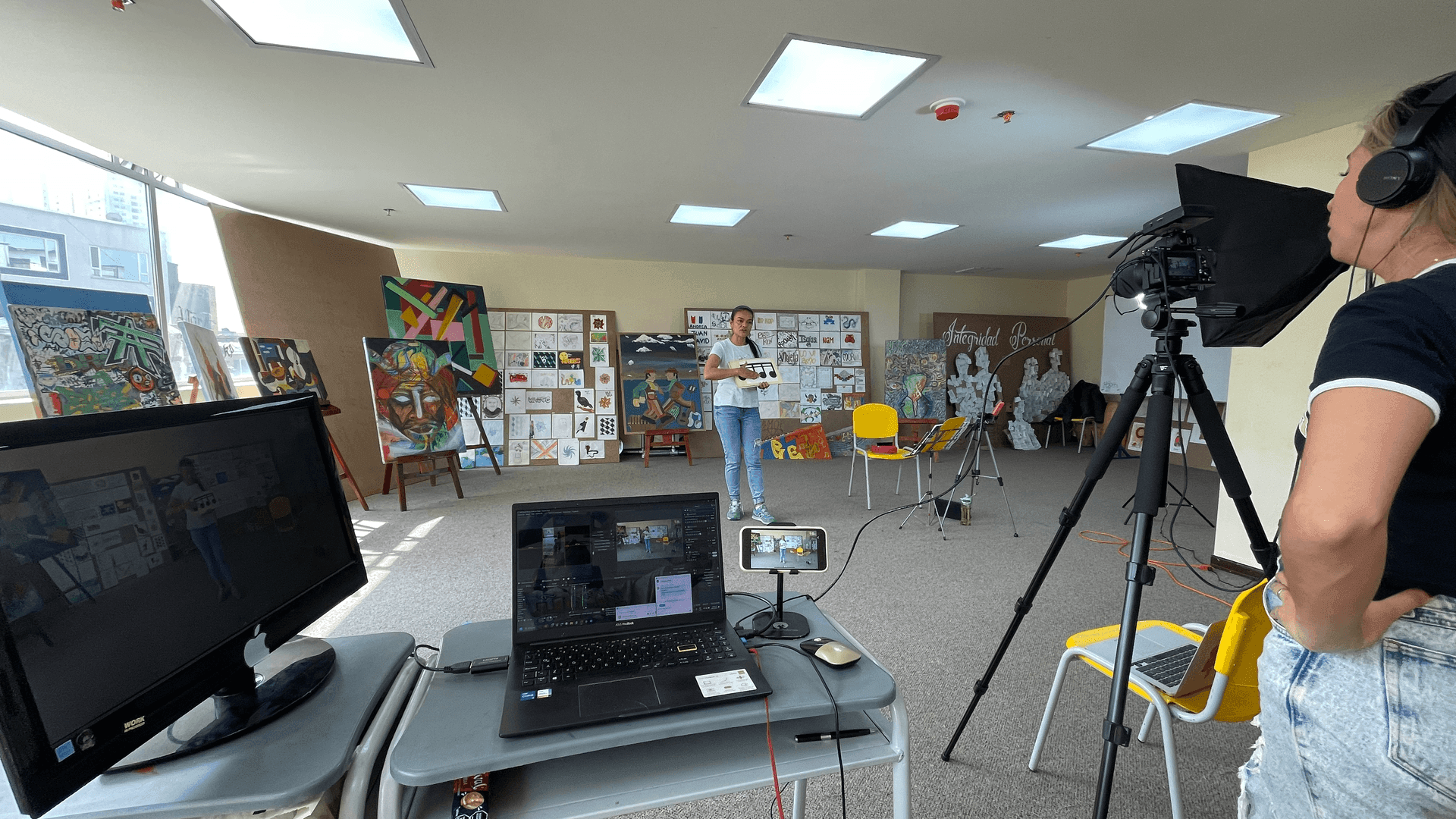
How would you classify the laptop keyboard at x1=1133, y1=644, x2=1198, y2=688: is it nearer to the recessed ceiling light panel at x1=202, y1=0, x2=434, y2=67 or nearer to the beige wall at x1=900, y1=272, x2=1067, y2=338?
the recessed ceiling light panel at x1=202, y1=0, x2=434, y2=67

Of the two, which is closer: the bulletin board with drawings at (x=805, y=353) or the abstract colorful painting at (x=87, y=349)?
the abstract colorful painting at (x=87, y=349)

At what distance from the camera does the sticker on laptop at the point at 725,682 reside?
2.81ft

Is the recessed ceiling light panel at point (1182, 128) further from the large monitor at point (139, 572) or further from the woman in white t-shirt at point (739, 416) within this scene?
the large monitor at point (139, 572)

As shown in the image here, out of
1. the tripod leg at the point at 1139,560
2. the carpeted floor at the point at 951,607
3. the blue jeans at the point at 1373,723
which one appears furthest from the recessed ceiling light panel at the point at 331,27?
the blue jeans at the point at 1373,723

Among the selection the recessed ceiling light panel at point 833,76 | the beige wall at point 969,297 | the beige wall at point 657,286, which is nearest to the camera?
the recessed ceiling light panel at point 833,76

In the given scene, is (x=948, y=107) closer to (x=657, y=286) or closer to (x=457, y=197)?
(x=457, y=197)

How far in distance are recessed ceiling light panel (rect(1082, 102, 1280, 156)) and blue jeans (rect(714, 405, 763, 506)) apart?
2.65 meters

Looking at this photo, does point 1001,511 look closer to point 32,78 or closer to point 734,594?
point 734,594

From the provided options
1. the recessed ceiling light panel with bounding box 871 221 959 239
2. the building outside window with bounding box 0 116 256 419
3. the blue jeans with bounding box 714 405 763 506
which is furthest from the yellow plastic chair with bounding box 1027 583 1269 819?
the recessed ceiling light panel with bounding box 871 221 959 239

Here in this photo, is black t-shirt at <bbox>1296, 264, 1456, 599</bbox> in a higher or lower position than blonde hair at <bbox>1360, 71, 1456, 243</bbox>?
lower

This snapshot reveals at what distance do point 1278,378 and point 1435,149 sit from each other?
329 centimetres

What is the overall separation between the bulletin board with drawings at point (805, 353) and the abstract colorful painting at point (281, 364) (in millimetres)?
3987

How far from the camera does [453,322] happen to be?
593 centimetres

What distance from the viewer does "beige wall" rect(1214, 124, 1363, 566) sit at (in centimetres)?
294
